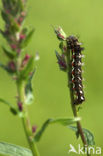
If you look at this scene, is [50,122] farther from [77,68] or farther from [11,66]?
[77,68]

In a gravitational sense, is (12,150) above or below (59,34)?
below

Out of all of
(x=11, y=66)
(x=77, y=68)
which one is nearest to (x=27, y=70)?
(x=11, y=66)

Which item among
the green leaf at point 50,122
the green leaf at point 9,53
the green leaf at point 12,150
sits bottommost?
the green leaf at point 12,150

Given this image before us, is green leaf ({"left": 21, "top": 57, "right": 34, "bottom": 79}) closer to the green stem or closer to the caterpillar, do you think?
the green stem

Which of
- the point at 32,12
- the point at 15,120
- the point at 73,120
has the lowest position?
the point at 15,120

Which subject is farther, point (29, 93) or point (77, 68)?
point (77, 68)

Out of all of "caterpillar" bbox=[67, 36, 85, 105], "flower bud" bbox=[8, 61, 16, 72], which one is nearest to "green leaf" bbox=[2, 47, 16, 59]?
"flower bud" bbox=[8, 61, 16, 72]

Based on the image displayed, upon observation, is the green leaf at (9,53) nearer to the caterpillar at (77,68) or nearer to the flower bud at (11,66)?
the flower bud at (11,66)

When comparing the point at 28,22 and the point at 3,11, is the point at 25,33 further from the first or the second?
the point at 28,22

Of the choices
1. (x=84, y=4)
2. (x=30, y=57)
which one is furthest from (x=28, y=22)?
(x=30, y=57)

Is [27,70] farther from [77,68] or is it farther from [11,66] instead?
[77,68]

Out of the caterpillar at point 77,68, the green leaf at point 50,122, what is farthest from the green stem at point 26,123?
the caterpillar at point 77,68
